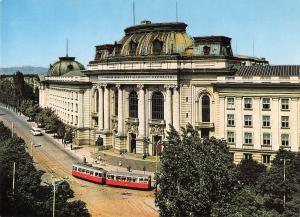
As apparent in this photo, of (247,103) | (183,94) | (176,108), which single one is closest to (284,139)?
(247,103)

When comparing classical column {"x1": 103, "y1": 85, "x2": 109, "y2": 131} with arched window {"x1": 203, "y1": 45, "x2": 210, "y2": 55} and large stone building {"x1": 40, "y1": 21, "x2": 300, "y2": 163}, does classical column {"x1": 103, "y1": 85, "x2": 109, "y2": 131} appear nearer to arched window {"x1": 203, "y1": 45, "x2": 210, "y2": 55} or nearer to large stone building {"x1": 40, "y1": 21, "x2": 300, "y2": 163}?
large stone building {"x1": 40, "y1": 21, "x2": 300, "y2": 163}

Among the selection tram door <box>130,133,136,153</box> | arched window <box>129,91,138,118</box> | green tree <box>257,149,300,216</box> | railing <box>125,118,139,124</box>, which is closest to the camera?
green tree <box>257,149,300,216</box>

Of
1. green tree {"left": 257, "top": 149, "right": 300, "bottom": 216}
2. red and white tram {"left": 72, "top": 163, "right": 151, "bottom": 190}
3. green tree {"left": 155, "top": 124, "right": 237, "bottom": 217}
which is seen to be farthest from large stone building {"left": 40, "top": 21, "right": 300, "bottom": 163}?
green tree {"left": 155, "top": 124, "right": 237, "bottom": 217}

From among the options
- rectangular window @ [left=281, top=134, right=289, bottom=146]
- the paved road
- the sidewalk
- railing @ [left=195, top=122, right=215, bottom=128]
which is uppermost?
railing @ [left=195, top=122, right=215, bottom=128]

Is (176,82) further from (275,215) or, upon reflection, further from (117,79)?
(275,215)

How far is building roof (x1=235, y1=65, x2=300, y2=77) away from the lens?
A: 69.9 metres

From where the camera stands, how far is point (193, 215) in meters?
40.6

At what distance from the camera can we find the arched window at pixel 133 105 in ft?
273

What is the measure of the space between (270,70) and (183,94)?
48.2 ft

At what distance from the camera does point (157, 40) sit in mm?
80688

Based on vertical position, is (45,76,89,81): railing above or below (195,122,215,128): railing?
above

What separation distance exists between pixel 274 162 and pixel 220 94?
18.3 meters

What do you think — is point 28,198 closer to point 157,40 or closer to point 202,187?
point 202,187

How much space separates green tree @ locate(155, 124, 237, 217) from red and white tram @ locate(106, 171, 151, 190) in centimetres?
1807
